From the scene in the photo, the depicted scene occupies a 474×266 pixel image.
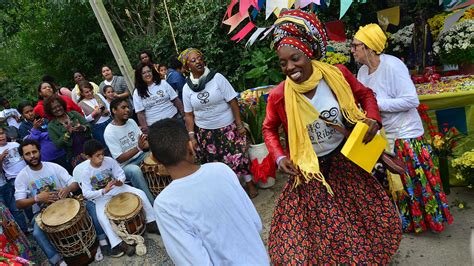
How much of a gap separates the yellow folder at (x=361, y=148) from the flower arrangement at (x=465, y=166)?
176 cm

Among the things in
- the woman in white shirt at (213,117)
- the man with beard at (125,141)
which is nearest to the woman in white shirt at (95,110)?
the man with beard at (125,141)

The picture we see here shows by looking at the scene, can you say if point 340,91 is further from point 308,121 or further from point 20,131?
point 20,131

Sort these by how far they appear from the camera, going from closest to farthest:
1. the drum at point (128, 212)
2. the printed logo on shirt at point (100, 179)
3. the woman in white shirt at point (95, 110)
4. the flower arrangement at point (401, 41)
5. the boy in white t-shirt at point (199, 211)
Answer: the boy in white t-shirt at point (199, 211)
the drum at point (128, 212)
the printed logo on shirt at point (100, 179)
the flower arrangement at point (401, 41)
the woman in white shirt at point (95, 110)

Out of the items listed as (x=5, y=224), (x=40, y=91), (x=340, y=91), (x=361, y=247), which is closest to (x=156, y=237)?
(x=5, y=224)

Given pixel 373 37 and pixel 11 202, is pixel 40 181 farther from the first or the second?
pixel 373 37

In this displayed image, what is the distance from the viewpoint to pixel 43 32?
38.0 feet

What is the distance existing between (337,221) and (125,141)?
3.02 meters

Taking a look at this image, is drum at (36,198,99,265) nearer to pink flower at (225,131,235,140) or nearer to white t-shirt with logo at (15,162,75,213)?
white t-shirt with logo at (15,162,75,213)

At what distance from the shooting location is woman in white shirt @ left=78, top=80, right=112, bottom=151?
5.65 meters

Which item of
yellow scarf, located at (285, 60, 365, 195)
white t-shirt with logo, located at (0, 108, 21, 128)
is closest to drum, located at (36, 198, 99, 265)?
yellow scarf, located at (285, 60, 365, 195)

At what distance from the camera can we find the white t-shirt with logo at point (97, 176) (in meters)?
4.27

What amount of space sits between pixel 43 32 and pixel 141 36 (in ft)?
9.58

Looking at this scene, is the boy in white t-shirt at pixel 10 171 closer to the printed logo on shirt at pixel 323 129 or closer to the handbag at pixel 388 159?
the printed logo on shirt at pixel 323 129

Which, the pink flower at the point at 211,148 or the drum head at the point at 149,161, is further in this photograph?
the drum head at the point at 149,161
